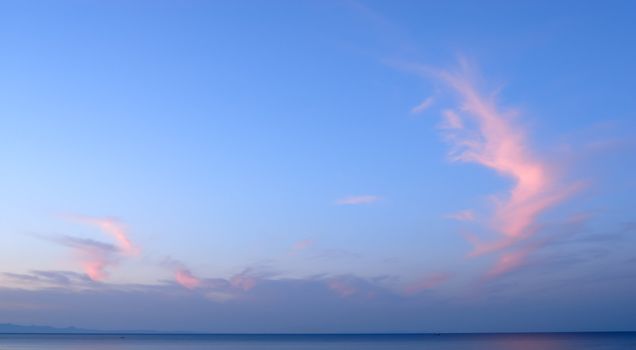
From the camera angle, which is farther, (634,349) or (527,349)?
(527,349)

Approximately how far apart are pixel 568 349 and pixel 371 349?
142 ft

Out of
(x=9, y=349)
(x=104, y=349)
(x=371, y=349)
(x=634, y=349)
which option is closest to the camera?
(x=634, y=349)

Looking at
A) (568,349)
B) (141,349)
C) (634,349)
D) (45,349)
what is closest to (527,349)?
(568,349)

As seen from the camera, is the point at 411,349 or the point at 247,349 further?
the point at 247,349

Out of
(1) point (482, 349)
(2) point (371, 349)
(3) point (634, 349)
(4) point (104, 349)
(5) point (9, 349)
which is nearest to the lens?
(3) point (634, 349)

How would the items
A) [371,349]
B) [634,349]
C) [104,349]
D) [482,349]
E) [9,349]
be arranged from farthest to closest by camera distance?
[371,349], [104,349], [482,349], [9,349], [634,349]

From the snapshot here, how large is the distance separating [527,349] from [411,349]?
881 inches

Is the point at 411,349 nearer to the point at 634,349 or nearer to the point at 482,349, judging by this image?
the point at 482,349

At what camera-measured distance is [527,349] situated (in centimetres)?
12975

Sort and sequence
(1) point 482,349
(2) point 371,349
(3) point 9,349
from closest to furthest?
(3) point 9,349 → (1) point 482,349 → (2) point 371,349

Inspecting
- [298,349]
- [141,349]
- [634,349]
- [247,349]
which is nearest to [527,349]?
[634,349]

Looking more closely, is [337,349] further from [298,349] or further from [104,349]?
[104,349]

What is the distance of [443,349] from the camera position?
441ft

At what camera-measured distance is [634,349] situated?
114m
